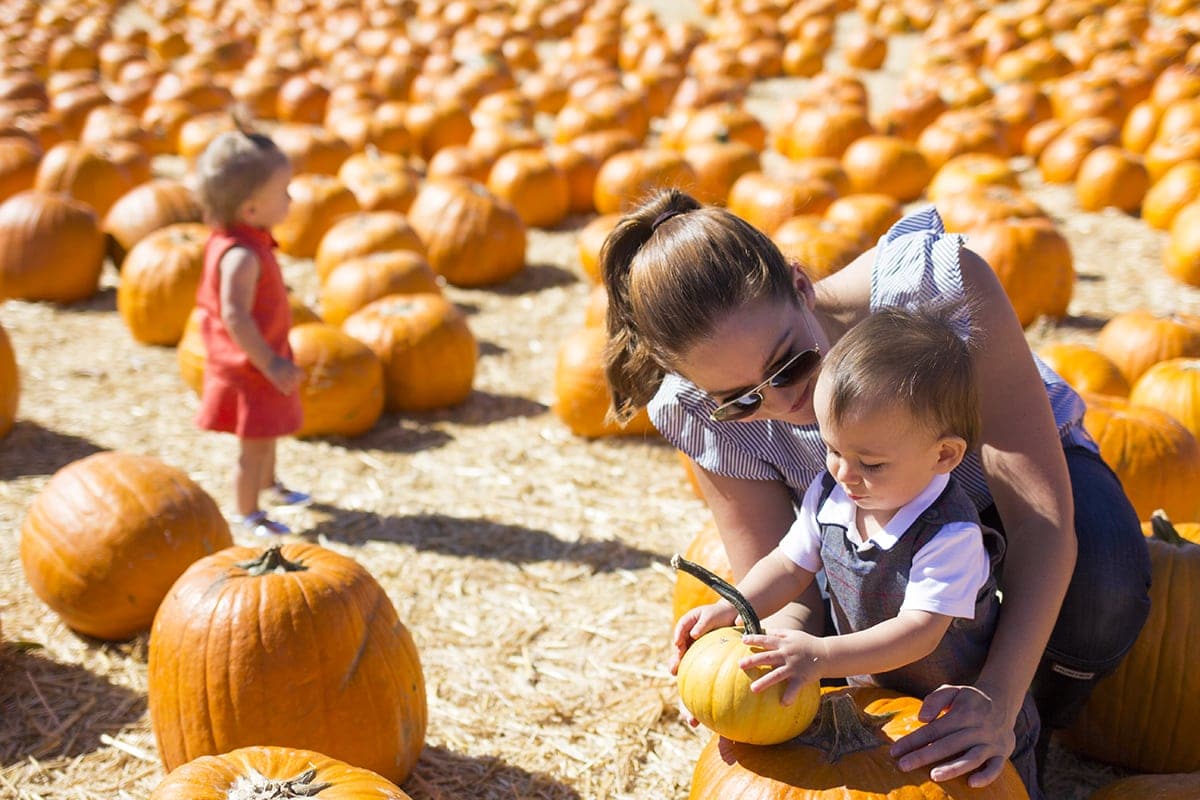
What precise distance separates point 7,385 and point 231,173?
1.75 meters

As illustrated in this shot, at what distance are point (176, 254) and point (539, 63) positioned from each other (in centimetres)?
872

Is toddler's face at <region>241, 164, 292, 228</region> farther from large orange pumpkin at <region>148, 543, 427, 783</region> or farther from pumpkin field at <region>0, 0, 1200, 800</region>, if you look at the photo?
large orange pumpkin at <region>148, 543, 427, 783</region>

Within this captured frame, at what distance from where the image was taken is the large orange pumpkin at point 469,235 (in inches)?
285

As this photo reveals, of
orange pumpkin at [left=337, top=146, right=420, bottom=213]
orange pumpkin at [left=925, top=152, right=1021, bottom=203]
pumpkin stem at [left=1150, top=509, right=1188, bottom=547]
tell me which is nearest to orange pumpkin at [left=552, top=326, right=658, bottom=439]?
pumpkin stem at [left=1150, top=509, right=1188, bottom=547]

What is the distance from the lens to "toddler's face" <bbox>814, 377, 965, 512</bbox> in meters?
2.08

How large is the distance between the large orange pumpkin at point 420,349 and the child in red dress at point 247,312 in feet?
3.10

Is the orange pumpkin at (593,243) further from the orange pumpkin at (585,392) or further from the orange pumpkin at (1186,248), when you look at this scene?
the orange pumpkin at (1186,248)

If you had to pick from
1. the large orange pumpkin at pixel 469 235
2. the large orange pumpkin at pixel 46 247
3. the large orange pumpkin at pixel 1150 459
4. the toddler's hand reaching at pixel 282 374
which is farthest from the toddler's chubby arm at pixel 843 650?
the large orange pumpkin at pixel 46 247

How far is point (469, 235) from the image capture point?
7.24m

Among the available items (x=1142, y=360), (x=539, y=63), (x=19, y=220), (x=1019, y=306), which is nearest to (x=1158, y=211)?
(x=1019, y=306)

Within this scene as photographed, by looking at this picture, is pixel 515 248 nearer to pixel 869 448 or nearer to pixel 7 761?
pixel 7 761

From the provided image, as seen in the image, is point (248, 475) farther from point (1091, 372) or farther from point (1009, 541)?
point (1091, 372)

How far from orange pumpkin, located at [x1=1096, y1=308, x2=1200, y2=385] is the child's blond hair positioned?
3.78 metres

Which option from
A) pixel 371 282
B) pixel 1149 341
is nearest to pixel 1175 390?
pixel 1149 341
